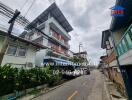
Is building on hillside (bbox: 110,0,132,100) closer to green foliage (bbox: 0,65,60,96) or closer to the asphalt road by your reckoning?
the asphalt road

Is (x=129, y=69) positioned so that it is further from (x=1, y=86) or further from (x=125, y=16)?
(x=1, y=86)

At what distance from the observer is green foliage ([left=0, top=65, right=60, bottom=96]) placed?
348 inches

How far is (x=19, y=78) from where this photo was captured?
34.4ft

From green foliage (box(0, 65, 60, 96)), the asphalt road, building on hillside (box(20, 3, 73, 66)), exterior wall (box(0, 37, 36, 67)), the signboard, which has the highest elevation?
building on hillside (box(20, 3, 73, 66))

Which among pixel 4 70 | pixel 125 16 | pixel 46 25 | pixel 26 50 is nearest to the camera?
pixel 125 16

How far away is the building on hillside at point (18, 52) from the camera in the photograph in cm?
1324

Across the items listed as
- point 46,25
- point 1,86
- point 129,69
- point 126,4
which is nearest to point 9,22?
point 1,86

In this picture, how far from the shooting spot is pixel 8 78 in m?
9.21

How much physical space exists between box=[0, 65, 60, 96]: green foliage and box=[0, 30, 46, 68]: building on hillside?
3.67m

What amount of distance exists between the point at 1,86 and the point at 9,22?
237 inches

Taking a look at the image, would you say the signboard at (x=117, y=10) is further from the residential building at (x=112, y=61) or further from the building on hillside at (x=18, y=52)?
the building on hillside at (x=18, y=52)

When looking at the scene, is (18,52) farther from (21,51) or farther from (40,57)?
(40,57)

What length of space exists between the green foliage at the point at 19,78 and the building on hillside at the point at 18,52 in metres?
3.67

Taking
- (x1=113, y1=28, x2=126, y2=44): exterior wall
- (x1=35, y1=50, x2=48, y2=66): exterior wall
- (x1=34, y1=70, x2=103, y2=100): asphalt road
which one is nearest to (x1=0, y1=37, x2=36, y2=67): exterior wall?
(x1=35, y1=50, x2=48, y2=66): exterior wall
